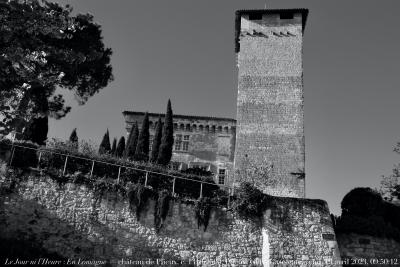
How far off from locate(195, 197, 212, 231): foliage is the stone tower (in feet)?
33.3

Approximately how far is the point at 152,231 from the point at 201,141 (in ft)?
65.7

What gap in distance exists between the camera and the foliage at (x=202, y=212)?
52.5 feet

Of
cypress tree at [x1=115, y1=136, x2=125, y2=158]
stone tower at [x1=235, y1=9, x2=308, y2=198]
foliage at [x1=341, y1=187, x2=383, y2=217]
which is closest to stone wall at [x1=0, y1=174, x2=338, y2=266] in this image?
foliage at [x1=341, y1=187, x2=383, y2=217]

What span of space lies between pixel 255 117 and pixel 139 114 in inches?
449

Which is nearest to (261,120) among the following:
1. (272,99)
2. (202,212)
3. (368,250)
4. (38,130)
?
(272,99)

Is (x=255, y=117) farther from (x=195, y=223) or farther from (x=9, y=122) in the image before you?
(x=9, y=122)

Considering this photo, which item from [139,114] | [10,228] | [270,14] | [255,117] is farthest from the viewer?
[139,114]

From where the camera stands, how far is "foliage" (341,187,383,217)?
19.7m

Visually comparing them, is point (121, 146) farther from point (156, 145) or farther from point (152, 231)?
point (152, 231)

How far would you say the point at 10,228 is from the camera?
14266mm

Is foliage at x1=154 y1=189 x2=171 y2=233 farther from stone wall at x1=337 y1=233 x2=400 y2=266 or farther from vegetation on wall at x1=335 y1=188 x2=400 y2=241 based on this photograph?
stone wall at x1=337 y1=233 x2=400 y2=266

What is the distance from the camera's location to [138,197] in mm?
15656

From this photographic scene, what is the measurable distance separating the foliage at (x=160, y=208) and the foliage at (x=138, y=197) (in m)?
0.38

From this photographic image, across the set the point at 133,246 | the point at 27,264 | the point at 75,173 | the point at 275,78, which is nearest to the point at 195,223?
the point at 133,246
